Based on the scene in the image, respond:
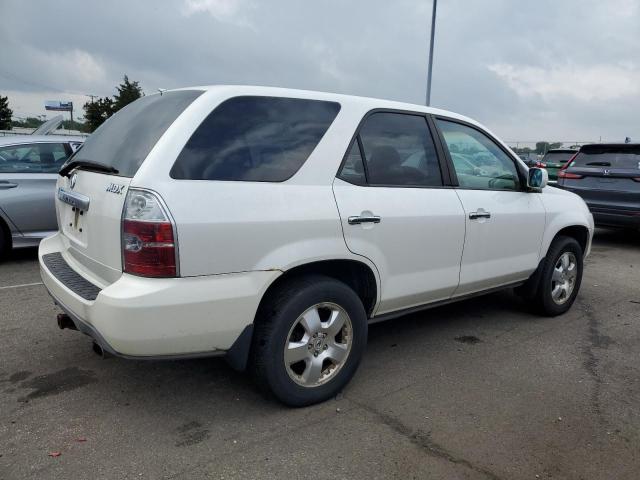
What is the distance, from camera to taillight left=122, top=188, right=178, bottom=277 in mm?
2410

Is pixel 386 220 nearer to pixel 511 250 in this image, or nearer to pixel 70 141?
pixel 511 250

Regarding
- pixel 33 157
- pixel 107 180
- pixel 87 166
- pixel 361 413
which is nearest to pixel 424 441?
pixel 361 413

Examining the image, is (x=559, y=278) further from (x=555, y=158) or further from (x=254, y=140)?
(x=555, y=158)

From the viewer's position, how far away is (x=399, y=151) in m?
3.46

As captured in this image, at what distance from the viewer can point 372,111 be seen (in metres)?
3.34

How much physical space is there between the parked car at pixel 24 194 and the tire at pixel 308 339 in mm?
4727

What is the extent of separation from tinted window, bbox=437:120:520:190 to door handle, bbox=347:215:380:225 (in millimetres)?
986

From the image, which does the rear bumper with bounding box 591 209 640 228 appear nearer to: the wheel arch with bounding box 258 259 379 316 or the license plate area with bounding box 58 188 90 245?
the wheel arch with bounding box 258 259 379 316

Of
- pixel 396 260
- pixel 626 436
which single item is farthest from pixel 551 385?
pixel 396 260

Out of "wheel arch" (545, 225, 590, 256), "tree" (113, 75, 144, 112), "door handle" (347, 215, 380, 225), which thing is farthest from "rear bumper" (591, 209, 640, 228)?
"tree" (113, 75, 144, 112)

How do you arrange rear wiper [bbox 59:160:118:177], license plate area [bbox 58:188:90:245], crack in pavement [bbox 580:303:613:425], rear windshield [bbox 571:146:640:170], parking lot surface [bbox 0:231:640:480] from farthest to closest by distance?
rear windshield [bbox 571:146:640:170] < crack in pavement [bbox 580:303:613:425] < license plate area [bbox 58:188:90:245] < rear wiper [bbox 59:160:118:177] < parking lot surface [bbox 0:231:640:480]

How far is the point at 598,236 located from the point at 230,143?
Answer: 9276 millimetres

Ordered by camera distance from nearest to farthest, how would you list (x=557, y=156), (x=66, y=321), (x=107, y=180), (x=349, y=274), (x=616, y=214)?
1. (x=107, y=180)
2. (x=66, y=321)
3. (x=349, y=274)
4. (x=616, y=214)
5. (x=557, y=156)

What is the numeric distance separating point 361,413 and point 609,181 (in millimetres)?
7388
